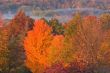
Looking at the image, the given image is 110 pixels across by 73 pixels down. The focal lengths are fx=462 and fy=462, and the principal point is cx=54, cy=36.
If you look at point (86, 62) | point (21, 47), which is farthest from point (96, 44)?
point (21, 47)

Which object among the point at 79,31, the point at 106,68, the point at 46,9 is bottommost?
the point at 46,9

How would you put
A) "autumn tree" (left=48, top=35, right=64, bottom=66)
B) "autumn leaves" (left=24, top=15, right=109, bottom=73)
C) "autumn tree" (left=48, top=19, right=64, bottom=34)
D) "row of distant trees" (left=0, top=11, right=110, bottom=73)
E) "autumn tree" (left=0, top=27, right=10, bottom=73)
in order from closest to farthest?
"row of distant trees" (left=0, top=11, right=110, bottom=73) < "autumn leaves" (left=24, top=15, right=109, bottom=73) < "autumn tree" (left=48, top=35, right=64, bottom=66) < "autumn tree" (left=0, top=27, right=10, bottom=73) < "autumn tree" (left=48, top=19, right=64, bottom=34)

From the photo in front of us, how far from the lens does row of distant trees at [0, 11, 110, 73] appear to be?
149 feet

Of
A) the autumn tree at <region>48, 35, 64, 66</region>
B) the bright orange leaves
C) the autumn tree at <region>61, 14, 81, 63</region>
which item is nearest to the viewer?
the autumn tree at <region>61, 14, 81, 63</region>

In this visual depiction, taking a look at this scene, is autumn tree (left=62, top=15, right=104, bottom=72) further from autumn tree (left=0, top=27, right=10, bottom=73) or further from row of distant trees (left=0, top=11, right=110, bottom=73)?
autumn tree (left=0, top=27, right=10, bottom=73)

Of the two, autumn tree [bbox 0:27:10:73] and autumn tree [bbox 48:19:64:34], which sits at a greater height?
autumn tree [bbox 48:19:64:34]

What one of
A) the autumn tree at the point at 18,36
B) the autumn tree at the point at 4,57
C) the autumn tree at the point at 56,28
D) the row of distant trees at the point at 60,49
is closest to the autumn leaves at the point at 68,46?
the row of distant trees at the point at 60,49

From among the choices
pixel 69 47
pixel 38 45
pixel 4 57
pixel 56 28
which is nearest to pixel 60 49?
pixel 69 47

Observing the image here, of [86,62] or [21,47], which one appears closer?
[86,62]

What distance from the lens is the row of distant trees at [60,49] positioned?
149 feet

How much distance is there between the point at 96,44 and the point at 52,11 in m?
77.5

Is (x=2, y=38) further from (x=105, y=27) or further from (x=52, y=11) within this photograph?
(x=52, y=11)

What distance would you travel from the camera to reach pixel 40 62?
162 ft

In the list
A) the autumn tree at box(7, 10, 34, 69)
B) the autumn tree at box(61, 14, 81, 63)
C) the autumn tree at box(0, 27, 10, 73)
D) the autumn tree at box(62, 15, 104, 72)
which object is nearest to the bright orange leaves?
the autumn tree at box(7, 10, 34, 69)
